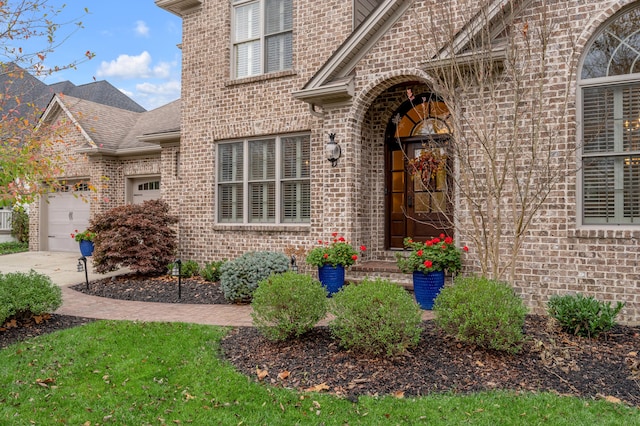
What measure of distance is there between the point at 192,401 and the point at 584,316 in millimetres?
4155

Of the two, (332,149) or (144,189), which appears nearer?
(332,149)

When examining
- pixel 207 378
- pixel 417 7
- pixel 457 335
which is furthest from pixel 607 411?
pixel 417 7

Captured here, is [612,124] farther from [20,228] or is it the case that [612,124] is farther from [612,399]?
[20,228]

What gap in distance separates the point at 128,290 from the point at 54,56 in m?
4.47

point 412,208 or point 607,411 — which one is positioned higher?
point 412,208

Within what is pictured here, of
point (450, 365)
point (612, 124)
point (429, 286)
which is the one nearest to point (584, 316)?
point (450, 365)

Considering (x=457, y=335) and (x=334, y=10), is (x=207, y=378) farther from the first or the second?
(x=334, y=10)

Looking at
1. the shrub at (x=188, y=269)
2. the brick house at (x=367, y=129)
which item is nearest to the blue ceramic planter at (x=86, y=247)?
the brick house at (x=367, y=129)

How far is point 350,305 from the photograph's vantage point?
4.55m

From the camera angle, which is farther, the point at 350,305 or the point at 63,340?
the point at 63,340

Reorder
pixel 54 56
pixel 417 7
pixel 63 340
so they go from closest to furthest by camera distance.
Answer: pixel 63 340, pixel 54 56, pixel 417 7

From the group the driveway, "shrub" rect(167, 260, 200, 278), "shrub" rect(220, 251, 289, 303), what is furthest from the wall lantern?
the driveway

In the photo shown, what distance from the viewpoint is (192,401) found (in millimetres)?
3891

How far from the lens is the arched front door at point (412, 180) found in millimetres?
8461
